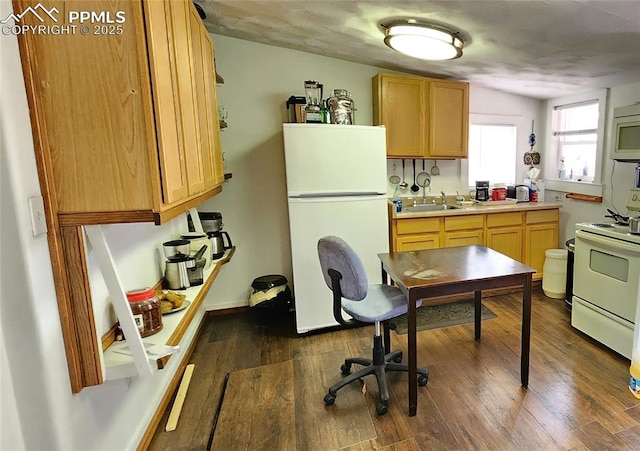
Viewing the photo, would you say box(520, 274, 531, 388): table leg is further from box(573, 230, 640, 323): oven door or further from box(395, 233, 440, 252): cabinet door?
box(395, 233, 440, 252): cabinet door

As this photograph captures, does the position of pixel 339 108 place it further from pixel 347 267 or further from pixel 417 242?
pixel 347 267

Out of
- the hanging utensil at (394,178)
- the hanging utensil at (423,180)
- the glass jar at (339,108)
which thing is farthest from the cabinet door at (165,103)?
the hanging utensil at (423,180)

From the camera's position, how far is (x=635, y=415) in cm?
188

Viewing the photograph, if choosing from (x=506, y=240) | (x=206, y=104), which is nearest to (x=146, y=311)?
(x=206, y=104)

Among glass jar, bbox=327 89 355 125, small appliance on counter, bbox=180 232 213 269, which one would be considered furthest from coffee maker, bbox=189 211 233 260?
glass jar, bbox=327 89 355 125

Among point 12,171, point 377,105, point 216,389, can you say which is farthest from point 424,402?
point 377,105

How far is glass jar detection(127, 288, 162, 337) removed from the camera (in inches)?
59.1

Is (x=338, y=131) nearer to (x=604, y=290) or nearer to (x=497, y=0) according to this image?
(x=497, y=0)

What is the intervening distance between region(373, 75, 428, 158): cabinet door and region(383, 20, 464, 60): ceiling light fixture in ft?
2.61

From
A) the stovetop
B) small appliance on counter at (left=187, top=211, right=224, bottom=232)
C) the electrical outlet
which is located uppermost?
the electrical outlet

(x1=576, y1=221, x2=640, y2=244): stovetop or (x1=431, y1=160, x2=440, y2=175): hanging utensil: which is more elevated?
(x1=431, y1=160, x2=440, y2=175): hanging utensil

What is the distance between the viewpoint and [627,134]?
2.61 metres

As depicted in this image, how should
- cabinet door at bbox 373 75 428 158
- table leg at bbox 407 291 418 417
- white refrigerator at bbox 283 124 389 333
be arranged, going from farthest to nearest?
cabinet door at bbox 373 75 428 158 → white refrigerator at bbox 283 124 389 333 → table leg at bbox 407 291 418 417

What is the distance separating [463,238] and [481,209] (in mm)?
347
